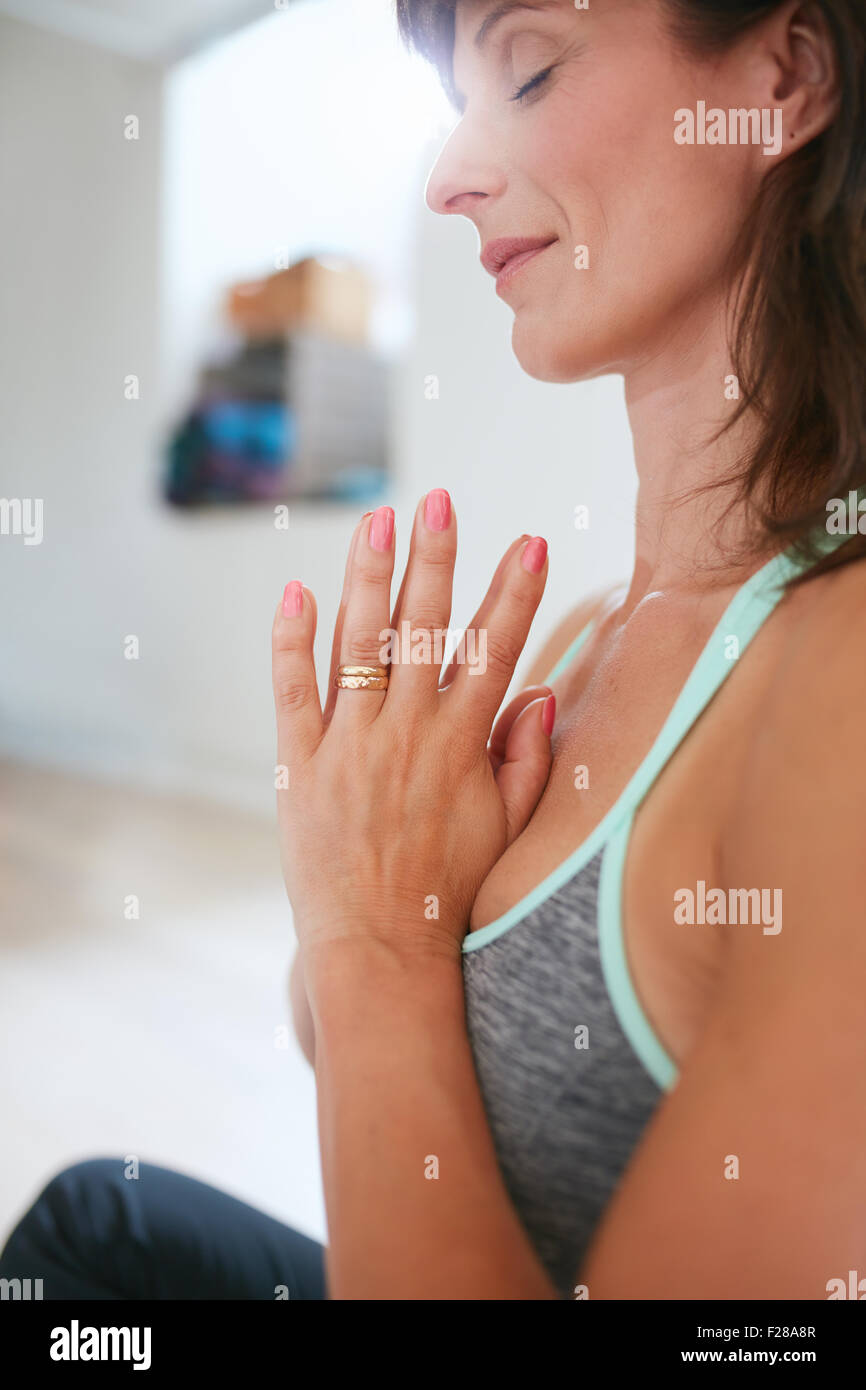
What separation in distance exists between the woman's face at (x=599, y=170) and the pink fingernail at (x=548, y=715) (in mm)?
174

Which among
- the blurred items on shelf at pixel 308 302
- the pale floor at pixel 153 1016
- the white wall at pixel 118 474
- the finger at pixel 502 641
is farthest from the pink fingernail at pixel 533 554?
the blurred items on shelf at pixel 308 302

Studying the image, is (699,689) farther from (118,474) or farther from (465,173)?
(118,474)

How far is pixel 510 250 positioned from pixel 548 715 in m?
0.24

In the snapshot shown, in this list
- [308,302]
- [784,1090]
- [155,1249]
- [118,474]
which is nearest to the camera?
[784,1090]

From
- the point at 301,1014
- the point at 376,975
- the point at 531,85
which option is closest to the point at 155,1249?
the point at 301,1014

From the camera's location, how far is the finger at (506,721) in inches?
22.6

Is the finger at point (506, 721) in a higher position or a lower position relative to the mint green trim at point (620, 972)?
higher

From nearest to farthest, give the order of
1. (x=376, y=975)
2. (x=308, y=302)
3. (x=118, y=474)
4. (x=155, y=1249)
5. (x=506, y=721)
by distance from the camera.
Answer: (x=376, y=975) < (x=506, y=721) < (x=155, y=1249) < (x=308, y=302) < (x=118, y=474)

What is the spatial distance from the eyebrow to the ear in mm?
100

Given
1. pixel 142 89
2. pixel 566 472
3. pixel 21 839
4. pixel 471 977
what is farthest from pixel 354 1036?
pixel 142 89

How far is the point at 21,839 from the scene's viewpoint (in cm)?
275

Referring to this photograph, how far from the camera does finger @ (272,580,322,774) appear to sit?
517mm

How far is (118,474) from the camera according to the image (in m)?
3.71

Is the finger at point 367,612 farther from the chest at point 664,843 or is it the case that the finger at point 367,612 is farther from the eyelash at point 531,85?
the eyelash at point 531,85
